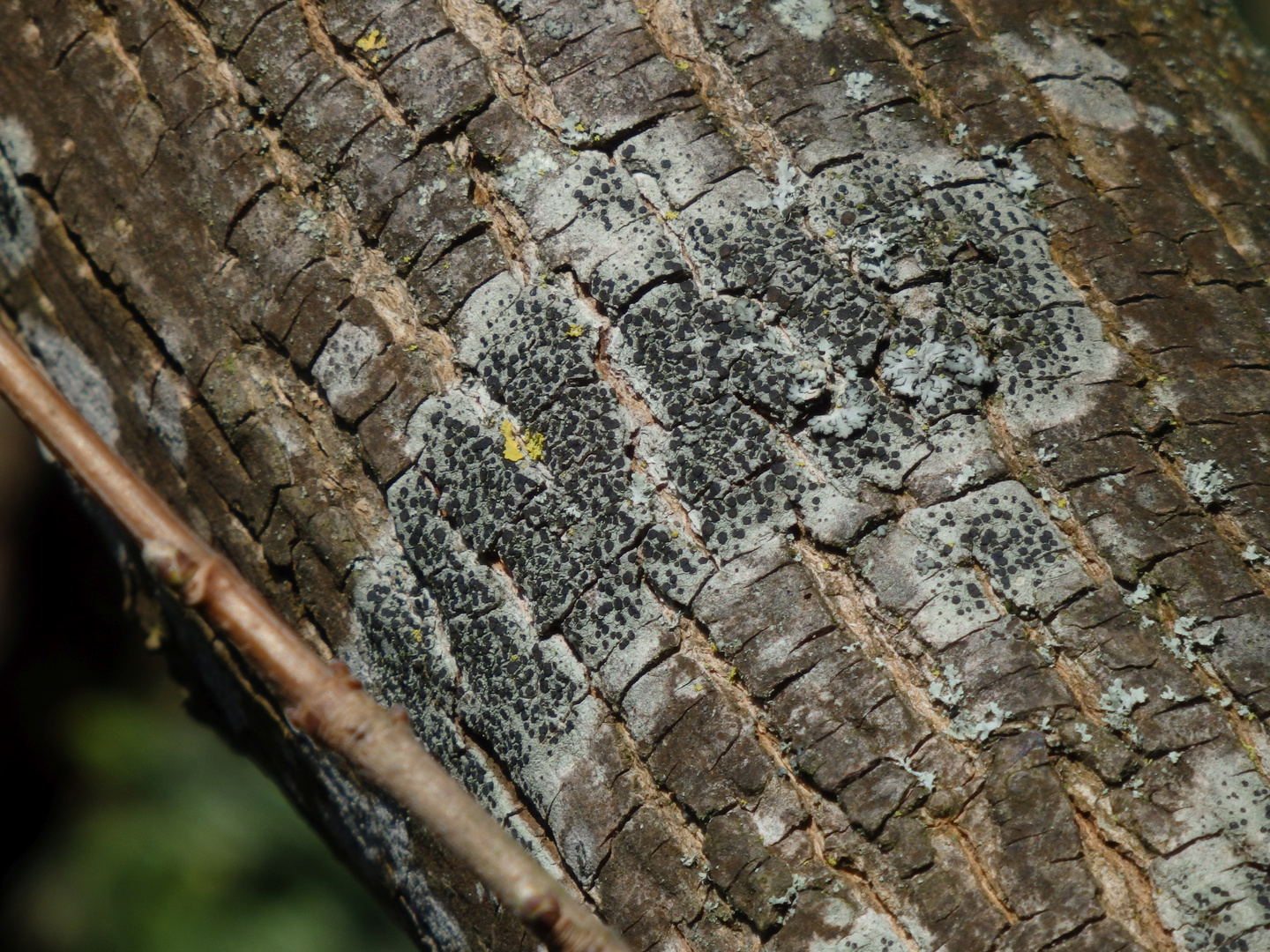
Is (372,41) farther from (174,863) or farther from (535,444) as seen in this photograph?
(174,863)

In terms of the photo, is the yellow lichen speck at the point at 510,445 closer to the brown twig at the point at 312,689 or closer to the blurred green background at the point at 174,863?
the brown twig at the point at 312,689

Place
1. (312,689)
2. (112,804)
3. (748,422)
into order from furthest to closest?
1. (112,804)
2. (748,422)
3. (312,689)

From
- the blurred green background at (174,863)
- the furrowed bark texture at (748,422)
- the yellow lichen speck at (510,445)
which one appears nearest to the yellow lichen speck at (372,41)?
the furrowed bark texture at (748,422)

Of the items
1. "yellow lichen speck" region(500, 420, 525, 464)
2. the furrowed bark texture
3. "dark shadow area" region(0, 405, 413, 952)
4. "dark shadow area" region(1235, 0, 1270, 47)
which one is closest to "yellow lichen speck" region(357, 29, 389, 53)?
the furrowed bark texture

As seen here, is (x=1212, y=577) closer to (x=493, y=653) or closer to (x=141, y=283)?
(x=493, y=653)

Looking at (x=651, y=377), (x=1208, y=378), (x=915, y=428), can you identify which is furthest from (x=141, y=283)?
(x=1208, y=378)

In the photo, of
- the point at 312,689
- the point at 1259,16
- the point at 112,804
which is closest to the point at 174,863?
the point at 112,804

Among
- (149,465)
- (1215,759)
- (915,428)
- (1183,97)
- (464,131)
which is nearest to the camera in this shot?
(1215,759)
